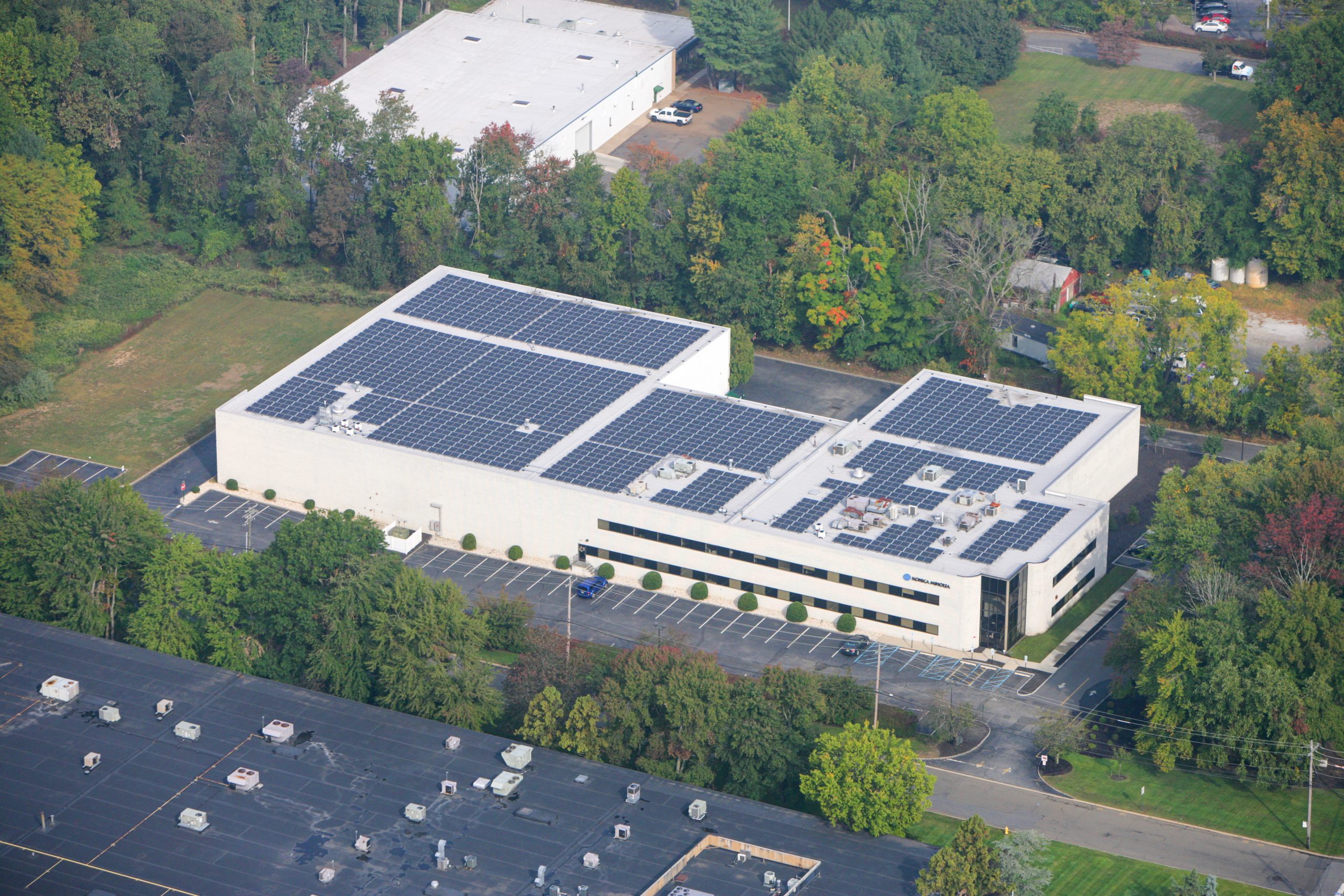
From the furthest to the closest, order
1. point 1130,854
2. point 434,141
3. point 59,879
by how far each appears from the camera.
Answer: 1. point 434,141
2. point 1130,854
3. point 59,879

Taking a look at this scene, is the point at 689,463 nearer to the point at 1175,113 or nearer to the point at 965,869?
the point at 965,869

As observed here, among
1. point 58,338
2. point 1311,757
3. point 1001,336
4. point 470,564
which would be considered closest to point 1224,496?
point 1311,757

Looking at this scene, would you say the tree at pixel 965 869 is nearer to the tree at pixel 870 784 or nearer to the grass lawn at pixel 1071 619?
the tree at pixel 870 784

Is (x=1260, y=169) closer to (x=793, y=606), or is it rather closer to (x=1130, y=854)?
(x=793, y=606)

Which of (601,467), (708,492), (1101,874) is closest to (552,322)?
(601,467)

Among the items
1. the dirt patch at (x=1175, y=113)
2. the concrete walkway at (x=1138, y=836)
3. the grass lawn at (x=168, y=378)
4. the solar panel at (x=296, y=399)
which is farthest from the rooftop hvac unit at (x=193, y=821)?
the dirt patch at (x=1175, y=113)

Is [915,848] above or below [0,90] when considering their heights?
below

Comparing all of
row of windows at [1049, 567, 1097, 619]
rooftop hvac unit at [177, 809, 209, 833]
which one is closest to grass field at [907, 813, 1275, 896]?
row of windows at [1049, 567, 1097, 619]
